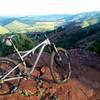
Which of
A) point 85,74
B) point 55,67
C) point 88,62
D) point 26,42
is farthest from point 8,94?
point 26,42

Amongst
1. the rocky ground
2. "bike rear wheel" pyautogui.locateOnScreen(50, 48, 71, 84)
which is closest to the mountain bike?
"bike rear wheel" pyautogui.locateOnScreen(50, 48, 71, 84)

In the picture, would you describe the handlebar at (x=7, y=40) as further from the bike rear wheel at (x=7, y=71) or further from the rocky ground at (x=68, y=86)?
the rocky ground at (x=68, y=86)

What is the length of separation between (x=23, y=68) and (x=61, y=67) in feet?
7.77

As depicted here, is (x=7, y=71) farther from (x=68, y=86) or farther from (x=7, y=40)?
(x=68, y=86)

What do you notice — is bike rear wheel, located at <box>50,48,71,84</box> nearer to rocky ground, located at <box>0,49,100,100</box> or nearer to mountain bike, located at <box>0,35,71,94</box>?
mountain bike, located at <box>0,35,71,94</box>

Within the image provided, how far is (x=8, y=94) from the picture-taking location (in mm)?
10398

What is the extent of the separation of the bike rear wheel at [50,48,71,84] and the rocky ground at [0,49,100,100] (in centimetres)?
27

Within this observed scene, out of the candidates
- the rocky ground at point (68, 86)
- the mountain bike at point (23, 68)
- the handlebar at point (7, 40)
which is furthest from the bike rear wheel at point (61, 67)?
the handlebar at point (7, 40)

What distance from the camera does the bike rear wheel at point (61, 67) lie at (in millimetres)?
11681

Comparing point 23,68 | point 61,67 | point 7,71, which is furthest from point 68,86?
point 7,71

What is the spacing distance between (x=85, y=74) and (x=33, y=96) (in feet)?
11.5

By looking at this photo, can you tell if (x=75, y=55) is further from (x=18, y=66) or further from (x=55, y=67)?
(x=18, y=66)

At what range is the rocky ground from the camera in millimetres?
10952

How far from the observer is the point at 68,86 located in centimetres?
1202
